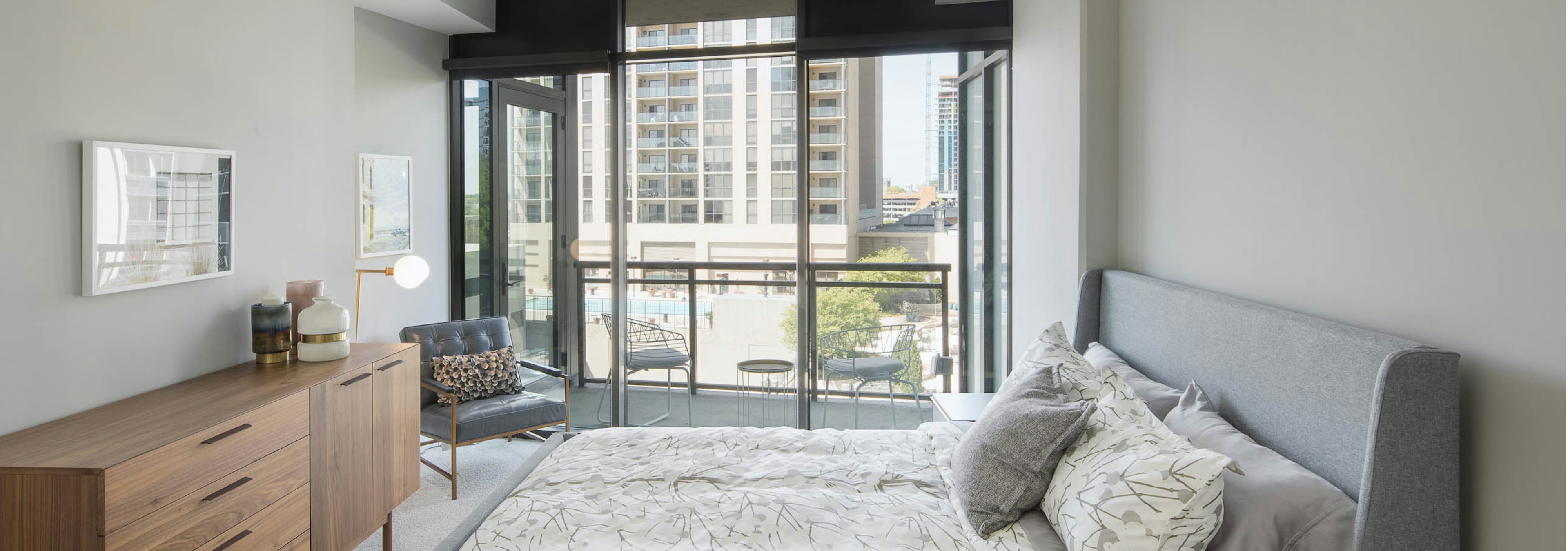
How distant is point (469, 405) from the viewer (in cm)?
369

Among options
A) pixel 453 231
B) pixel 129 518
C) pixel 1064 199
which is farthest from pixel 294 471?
pixel 1064 199

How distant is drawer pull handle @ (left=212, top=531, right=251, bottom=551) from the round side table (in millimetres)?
2412

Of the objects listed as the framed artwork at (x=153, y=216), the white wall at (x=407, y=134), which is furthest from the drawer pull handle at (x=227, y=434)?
the white wall at (x=407, y=134)

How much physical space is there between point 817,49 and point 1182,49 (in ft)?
6.53

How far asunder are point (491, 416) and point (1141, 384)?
2.76m

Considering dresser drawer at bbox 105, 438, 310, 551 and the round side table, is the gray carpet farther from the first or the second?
the round side table

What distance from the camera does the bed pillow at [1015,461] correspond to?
1.82m

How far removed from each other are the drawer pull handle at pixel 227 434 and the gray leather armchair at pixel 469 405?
1050mm

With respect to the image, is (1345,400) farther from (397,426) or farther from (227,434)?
(397,426)

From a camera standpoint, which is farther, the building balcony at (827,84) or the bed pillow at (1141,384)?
the building balcony at (827,84)

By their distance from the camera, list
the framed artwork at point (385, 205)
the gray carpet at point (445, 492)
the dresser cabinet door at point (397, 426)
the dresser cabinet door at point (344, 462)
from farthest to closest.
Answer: the framed artwork at point (385, 205) < the gray carpet at point (445, 492) < the dresser cabinet door at point (397, 426) < the dresser cabinet door at point (344, 462)

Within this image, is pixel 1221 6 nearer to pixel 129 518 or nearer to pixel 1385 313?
pixel 1385 313

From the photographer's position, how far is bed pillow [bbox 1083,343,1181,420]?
2039 millimetres

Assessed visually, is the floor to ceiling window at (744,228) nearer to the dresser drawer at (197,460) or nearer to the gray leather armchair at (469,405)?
the gray leather armchair at (469,405)
